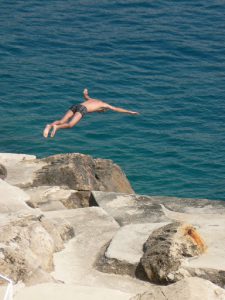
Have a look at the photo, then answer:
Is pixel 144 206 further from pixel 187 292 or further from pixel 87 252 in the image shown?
pixel 187 292

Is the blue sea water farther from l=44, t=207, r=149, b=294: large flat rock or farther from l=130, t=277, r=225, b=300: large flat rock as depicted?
l=130, t=277, r=225, b=300: large flat rock

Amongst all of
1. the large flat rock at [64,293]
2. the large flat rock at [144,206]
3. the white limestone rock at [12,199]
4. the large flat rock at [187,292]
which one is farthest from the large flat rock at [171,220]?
the large flat rock at [64,293]

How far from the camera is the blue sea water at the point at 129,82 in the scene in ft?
67.1

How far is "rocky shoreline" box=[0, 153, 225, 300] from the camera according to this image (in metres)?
9.43

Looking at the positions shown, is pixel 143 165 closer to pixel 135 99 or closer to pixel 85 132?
pixel 85 132

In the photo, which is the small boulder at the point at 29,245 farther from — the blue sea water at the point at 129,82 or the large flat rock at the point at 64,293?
the blue sea water at the point at 129,82

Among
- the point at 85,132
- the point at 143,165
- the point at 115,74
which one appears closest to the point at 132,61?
the point at 115,74

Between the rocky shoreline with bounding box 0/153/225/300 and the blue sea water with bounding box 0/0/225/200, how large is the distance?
156 inches

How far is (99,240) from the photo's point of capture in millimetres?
12836

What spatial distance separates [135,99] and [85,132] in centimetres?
257

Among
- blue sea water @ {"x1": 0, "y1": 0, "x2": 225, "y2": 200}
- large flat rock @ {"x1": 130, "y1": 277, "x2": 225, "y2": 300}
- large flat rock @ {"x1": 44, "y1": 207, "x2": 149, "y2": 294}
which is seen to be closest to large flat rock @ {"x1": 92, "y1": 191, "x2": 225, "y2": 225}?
large flat rock @ {"x1": 44, "y1": 207, "x2": 149, "y2": 294}

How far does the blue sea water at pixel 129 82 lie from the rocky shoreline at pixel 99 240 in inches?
156

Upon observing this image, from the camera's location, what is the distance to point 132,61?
2650cm

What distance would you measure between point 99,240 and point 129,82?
12451 millimetres
